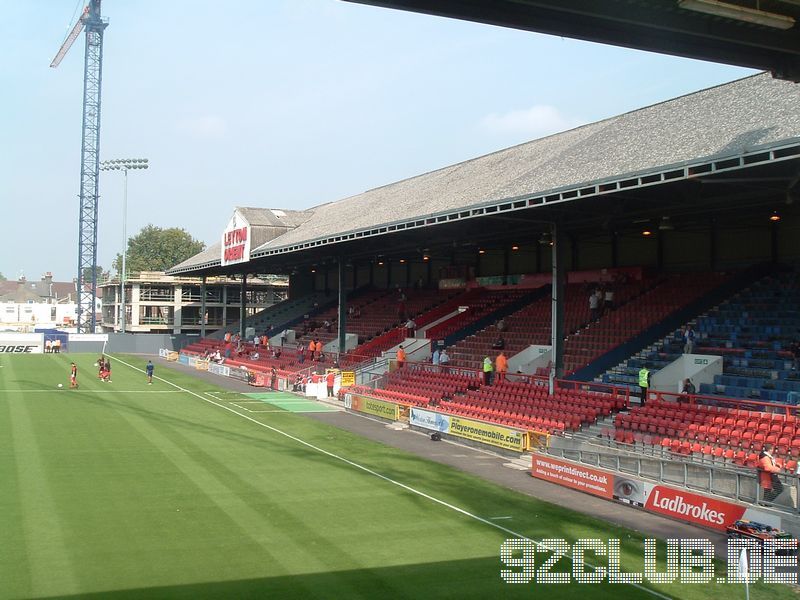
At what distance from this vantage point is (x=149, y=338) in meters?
76.7

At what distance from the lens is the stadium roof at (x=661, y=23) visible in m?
8.42

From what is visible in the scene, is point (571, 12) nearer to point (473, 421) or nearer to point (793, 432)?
point (793, 432)

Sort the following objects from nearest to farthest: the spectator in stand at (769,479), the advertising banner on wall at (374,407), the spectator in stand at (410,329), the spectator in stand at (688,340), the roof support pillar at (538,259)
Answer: the spectator in stand at (769,479)
the spectator in stand at (688,340)
the advertising banner on wall at (374,407)
the roof support pillar at (538,259)
the spectator in stand at (410,329)

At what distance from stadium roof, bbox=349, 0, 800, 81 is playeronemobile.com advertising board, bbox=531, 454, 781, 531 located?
372 inches

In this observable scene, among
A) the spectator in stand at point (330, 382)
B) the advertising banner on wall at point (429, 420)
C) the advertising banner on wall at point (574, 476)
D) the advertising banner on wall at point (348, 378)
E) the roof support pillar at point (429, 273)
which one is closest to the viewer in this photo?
the advertising banner on wall at point (574, 476)

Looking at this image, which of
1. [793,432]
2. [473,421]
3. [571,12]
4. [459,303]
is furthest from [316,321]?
[571,12]

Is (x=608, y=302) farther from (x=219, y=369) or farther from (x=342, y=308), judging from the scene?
(x=219, y=369)

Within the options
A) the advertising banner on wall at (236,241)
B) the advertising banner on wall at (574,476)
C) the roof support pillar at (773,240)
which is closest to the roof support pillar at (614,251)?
the roof support pillar at (773,240)

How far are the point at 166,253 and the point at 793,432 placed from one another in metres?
130

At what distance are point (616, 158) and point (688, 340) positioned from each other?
268 inches

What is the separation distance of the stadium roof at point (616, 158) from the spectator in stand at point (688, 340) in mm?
5609

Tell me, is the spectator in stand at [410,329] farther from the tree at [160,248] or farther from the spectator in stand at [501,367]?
the tree at [160,248]

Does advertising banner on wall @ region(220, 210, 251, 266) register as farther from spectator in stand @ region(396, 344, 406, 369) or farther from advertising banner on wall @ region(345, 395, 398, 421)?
advertising banner on wall @ region(345, 395, 398, 421)

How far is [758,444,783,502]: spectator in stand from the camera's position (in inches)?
591
